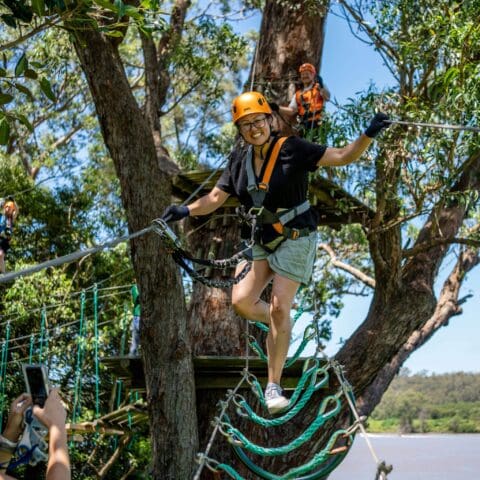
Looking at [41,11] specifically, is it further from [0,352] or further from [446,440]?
[446,440]

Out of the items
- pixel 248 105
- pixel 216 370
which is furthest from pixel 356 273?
pixel 248 105

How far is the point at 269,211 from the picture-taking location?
3.42 m

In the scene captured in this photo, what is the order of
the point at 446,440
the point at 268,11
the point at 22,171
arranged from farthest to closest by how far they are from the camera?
1. the point at 446,440
2. the point at 22,171
3. the point at 268,11

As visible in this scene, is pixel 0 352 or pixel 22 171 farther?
pixel 22 171

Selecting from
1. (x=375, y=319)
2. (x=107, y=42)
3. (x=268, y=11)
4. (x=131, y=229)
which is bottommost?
(x=375, y=319)

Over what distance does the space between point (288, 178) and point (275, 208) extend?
152 mm

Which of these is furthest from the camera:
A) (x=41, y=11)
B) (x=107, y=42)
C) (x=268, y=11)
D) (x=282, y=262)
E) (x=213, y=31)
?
(x=213, y=31)

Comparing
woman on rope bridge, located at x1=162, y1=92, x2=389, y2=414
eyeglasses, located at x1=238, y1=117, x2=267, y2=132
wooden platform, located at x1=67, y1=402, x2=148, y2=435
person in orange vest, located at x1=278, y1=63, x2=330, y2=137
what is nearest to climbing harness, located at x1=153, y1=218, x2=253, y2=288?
woman on rope bridge, located at x1=162, y1=92, x2=389, y2=414

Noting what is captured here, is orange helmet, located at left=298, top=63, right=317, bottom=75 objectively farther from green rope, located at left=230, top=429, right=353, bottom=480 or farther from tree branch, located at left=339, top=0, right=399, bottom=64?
green rope, located at left=230, top=429, right=353, bottom=480

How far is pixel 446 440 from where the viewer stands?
14727 millimetres

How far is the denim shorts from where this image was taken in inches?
135

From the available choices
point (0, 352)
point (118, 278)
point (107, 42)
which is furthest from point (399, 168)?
point (0, 352)

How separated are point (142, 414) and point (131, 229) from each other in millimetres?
3017

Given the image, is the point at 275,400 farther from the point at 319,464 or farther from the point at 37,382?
the point at 37,382
